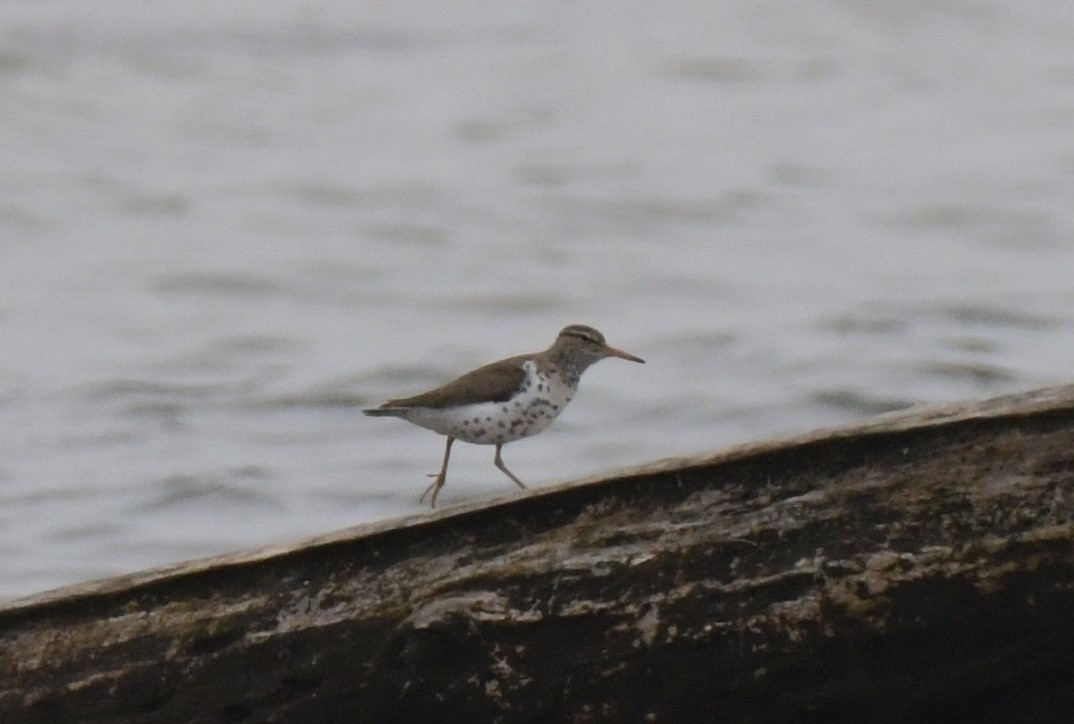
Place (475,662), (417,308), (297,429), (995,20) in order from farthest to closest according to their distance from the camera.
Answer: (995,20) < (417,308) < (297,429) < (475,662)

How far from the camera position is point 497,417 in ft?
20.5

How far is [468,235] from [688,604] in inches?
412

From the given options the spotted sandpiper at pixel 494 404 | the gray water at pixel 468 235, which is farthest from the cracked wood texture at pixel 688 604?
the gray water at pixel 468 235

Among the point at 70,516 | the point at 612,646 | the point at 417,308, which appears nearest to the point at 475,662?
the point at 612,646

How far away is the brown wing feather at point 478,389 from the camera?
6262mm

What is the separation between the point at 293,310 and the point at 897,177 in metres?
4.87

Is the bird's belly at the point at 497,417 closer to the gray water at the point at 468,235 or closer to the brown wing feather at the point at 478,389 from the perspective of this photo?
the brown wing feather at the point at 478,389

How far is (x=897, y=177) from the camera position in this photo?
51.2 feet

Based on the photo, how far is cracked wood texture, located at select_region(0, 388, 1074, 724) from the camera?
3.96 metres

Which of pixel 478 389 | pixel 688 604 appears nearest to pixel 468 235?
pixel 478 389

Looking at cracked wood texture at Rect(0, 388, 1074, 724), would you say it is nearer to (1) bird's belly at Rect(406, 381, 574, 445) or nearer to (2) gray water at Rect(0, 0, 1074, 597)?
(1) bird's belly at Rect(406, 381, 574, 445)

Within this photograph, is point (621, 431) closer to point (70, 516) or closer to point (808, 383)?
point (808, 383)

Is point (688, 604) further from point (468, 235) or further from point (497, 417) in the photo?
point (468, 235)

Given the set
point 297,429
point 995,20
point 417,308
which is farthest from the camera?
point 995,20
